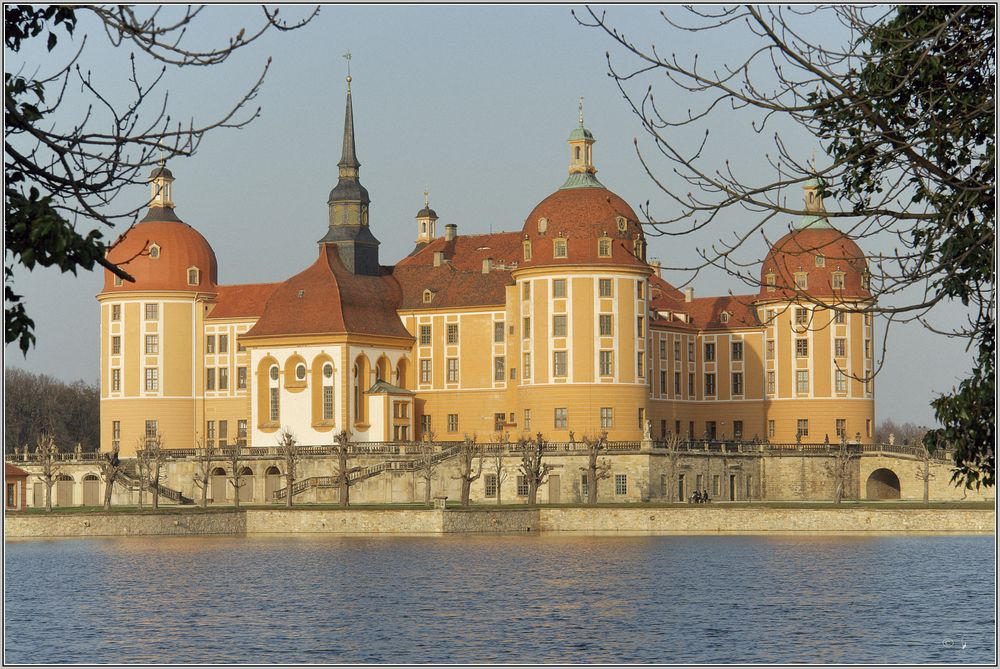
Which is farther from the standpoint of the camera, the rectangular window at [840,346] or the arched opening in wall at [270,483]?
the rectangular window at [840,346]

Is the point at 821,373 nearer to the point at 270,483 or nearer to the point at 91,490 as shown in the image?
the point at 270,483

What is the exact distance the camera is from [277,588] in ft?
171

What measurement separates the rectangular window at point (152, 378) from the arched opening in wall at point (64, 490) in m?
8.05

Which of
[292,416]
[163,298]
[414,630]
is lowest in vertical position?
[414,630]

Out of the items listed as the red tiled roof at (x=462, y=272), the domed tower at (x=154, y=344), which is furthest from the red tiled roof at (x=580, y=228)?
the domed tower at (x=154, y=344)

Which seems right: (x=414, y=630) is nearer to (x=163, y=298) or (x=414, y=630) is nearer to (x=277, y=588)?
(x=277, y=588)

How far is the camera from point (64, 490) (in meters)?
98.5

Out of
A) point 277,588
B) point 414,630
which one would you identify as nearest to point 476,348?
point 277,588

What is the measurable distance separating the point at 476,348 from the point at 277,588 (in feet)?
159

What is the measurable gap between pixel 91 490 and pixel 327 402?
46.6 feet

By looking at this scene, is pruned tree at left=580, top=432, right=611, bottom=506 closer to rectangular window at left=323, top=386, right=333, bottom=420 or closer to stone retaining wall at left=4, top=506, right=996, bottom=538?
stone retaining wall at left=4, top=506, right=996, bottom=538

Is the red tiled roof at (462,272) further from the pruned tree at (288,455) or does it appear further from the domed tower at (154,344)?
the domed tower at (154,344)

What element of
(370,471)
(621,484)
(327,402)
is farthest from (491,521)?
(327,402)

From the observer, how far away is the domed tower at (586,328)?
91.5 metres
